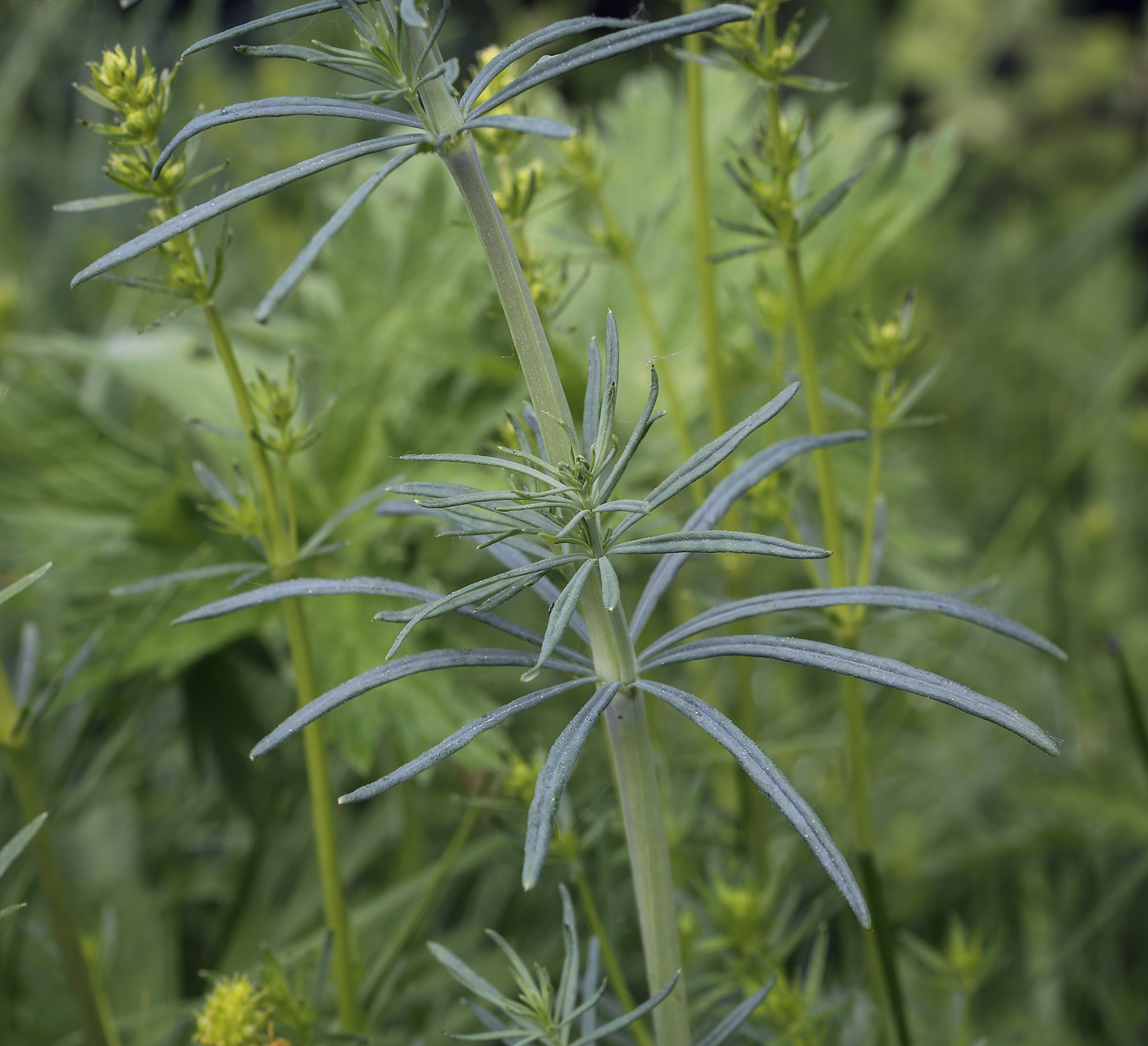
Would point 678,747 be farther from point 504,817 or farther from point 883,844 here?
point 504,817

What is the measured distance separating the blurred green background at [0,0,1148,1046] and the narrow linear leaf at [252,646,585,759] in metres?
0.14

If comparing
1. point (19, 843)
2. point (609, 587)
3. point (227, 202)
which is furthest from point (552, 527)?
point (19, 843)

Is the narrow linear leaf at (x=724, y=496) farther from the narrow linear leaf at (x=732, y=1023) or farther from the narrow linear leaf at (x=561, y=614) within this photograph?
the narrow linear leaf at (x=732, y=1023)

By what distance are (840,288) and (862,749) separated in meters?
0.48

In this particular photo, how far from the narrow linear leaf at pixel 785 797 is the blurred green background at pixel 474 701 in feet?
0.61

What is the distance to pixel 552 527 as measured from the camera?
38 cm

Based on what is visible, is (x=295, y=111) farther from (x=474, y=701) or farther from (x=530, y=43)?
(x=474, y=701)

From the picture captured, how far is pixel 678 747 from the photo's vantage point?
1030mm

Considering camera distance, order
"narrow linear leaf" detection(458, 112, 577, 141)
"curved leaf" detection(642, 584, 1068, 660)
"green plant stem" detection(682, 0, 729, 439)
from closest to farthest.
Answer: "narrow linear leaf" detection(458, 112, 577, 141) → "curved leaf" detection(642, 584, 1068, 660) → "green plant stem" detection(682, 0, 729, 439)

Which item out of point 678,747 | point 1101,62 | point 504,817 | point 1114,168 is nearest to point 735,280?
point 678,747

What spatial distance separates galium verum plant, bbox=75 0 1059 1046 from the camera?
335 mm

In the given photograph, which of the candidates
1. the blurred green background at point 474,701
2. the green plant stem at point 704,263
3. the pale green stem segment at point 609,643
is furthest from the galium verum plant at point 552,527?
the green plant stem at point 704,263

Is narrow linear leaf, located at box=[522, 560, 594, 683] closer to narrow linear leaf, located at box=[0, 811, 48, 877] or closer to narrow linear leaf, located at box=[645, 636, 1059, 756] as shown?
narrow linear leaf, located at box=[645, 636, 1059, 756]

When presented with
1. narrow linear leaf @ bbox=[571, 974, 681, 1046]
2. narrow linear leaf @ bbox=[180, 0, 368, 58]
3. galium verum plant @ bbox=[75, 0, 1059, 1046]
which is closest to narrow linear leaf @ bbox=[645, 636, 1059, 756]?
galium verum plant @ bbox=[75, 0, 1059, 1046]
